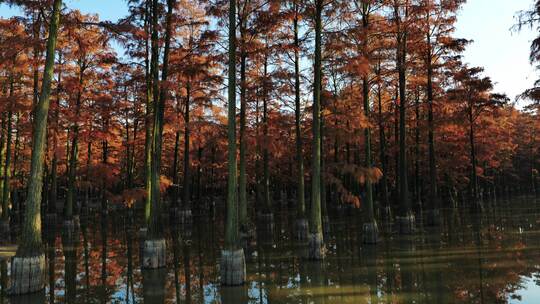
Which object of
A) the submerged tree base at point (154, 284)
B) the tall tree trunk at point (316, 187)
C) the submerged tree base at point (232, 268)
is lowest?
the submerged tree base at point (154, 284)

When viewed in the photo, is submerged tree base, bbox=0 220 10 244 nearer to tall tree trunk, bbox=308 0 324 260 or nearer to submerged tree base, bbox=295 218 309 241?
submerged tree base, bbox=295 218 309 241

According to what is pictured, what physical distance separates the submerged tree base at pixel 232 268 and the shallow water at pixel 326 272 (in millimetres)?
265

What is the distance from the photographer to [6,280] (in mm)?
12742

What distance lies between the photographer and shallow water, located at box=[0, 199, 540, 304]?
10.2m

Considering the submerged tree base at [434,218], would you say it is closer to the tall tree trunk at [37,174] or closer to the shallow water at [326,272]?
the shallow water at [326,272]

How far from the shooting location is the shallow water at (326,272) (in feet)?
33.4

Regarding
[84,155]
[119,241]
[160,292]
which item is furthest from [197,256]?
[84,155]

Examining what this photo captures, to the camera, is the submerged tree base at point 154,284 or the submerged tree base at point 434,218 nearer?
the submerged tree base at point 154,284

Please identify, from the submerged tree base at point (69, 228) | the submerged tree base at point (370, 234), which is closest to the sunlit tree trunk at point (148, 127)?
the submerged tree base at point (370, 234)

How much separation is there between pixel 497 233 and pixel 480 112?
1511 centimetres

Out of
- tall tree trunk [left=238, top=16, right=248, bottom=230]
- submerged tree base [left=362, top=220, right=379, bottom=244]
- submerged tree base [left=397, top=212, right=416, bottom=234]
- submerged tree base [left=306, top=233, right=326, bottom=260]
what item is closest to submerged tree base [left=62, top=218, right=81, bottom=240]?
tall tree trunk [left=238, top=16, right=248, bottom=230]

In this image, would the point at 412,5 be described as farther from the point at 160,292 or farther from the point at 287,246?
the point at 160,292

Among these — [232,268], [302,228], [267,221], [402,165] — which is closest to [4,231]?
[267,221]

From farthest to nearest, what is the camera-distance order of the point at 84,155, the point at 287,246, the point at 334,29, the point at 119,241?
the point at 84,155 → the point at 119,241 → the point at 287,246 → the point at 334,29
